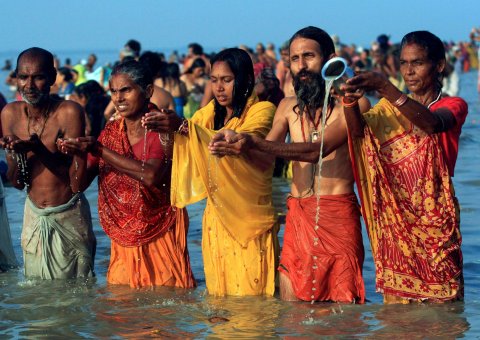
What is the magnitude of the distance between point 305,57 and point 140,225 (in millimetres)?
1718

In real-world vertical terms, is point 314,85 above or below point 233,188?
above

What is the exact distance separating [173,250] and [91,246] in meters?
0.69

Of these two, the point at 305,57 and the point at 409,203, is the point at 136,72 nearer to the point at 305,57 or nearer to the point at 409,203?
the point at 305,57

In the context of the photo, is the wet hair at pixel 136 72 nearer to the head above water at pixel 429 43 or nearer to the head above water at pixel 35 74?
the head above water at pixel 35 74

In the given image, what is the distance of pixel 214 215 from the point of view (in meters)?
6.48

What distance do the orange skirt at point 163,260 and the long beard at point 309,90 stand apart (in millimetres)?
1300

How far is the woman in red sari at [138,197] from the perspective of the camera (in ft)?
21.8

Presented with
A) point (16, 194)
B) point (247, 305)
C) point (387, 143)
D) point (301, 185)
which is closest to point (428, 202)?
point (387, 143)

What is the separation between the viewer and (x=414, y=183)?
5.85 meters

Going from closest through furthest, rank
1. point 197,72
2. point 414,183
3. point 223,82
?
point 414,183, point 223,82, point 197,72

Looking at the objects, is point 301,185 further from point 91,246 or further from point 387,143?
point 91,246

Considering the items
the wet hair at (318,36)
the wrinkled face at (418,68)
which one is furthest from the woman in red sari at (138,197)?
the wrinkled face at (418,68)

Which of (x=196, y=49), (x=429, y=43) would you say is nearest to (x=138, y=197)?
(x=429, y=43)

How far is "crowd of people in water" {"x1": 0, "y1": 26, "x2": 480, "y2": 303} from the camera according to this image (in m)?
5.84
